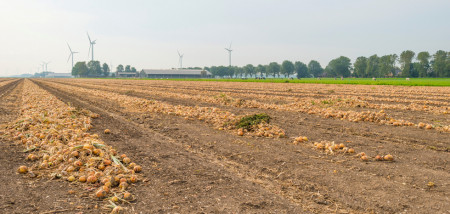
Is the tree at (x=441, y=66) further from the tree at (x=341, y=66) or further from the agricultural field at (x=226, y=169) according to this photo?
the agricultural field at (x=226, y=169)

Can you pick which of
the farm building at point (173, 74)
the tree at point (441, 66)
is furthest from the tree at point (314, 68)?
the tree at point (441, 66)

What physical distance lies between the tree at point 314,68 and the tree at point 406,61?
229 ft

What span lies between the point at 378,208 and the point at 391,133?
18.4ft

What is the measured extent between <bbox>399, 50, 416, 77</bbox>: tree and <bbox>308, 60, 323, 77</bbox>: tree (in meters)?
69.7

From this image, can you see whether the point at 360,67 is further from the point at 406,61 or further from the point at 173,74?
the point at 173,74

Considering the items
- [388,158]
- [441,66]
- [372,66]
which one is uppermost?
[372,66]

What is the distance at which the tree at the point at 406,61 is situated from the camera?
388ft

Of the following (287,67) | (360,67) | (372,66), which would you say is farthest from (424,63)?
(287,67)

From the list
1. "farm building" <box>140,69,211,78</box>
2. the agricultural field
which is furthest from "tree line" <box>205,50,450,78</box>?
the agricultural field

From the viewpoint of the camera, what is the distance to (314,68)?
197m

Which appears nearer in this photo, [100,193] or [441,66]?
[100,193]

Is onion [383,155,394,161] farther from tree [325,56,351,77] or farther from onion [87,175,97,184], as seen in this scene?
tree [325,56,351,77]

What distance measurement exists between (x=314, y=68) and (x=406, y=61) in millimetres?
75626

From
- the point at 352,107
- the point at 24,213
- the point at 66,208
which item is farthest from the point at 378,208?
the point at 352,107
